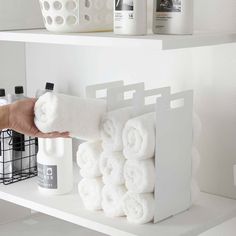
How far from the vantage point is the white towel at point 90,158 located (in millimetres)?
1347

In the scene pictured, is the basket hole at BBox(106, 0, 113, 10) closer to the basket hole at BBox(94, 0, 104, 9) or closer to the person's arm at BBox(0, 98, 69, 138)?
the basket hole at BBox(94, 0, 104, 9)

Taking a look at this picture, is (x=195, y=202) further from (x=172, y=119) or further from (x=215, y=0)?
(x=215, y=0)

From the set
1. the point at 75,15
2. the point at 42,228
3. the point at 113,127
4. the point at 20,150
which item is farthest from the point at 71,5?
the point at 42,228

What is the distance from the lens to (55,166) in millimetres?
1485

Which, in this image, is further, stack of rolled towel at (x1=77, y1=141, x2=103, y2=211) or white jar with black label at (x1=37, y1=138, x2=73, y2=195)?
white jar with black label at (x1=37, y1=138, x2=73, y2=195)

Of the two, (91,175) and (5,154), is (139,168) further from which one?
(5,154)

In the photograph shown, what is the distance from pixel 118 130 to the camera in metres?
1.28

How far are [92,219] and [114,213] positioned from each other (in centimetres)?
5

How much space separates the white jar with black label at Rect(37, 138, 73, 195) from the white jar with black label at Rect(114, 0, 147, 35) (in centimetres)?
39

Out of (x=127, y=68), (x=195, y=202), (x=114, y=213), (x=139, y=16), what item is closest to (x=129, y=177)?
(x=114, y=213)

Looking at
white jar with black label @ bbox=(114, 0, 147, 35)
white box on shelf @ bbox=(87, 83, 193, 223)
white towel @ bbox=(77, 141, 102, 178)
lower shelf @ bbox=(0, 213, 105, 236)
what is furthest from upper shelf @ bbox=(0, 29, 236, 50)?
lower shelf @ bbox=(0, 213, 105, 236)

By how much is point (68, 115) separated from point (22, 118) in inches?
5.2

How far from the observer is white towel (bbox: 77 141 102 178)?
1.35m

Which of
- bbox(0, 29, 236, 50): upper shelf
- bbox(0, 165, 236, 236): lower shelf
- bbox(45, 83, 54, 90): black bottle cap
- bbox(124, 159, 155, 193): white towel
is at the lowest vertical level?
bbox(0, 165, 236, 236): lower shelf
